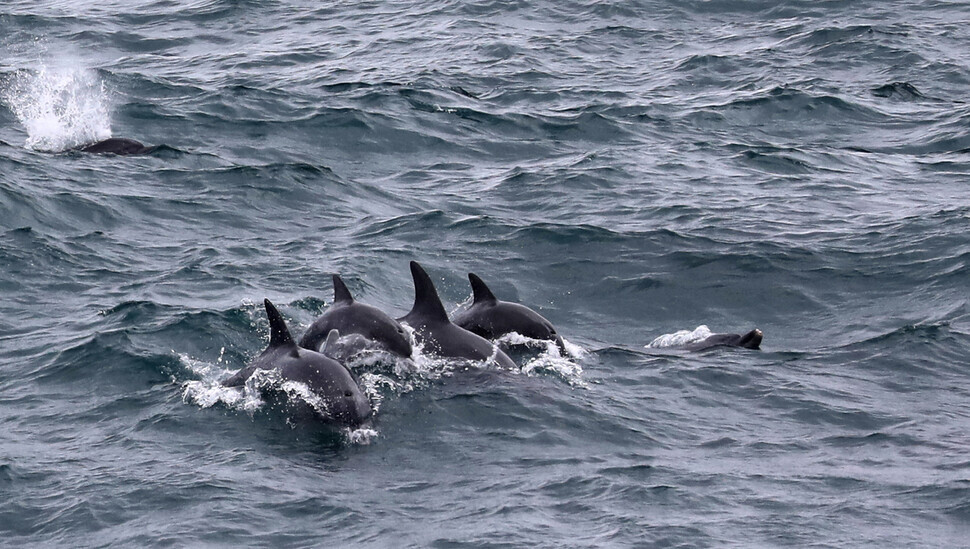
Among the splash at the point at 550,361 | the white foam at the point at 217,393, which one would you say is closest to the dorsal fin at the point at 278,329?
the white foam at the point at 217,393

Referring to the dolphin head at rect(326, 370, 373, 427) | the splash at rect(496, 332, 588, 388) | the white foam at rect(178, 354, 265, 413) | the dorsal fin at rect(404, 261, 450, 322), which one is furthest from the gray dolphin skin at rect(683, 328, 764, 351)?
the white foam at rect(178, 354, 265, 413)

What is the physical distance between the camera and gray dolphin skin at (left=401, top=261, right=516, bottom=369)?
16.2 metres

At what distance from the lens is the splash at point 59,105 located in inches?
1059

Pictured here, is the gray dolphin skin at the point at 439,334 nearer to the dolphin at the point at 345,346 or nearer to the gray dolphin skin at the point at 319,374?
the dolphin at the point at 345,346

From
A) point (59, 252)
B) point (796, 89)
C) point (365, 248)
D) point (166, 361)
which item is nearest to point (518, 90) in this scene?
point (796, 89)

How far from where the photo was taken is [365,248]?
21.4m

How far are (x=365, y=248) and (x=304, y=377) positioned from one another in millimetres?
7087

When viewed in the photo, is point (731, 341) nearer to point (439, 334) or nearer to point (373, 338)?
point (439, 334)

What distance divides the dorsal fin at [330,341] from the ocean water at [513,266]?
1.43ft

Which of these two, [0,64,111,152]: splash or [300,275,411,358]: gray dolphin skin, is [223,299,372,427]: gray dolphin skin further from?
[0,64,111,152]: splash

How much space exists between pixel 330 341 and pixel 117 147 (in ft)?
38.5

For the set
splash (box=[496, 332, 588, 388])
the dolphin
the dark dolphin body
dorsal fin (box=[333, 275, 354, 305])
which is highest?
dorsal fin (box=[333, 275, 354, 305])

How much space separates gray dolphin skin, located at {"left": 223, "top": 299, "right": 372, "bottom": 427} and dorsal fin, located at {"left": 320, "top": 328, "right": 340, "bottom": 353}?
30.2 inches

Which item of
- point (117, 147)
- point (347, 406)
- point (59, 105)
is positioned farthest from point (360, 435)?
point (59, 105)
